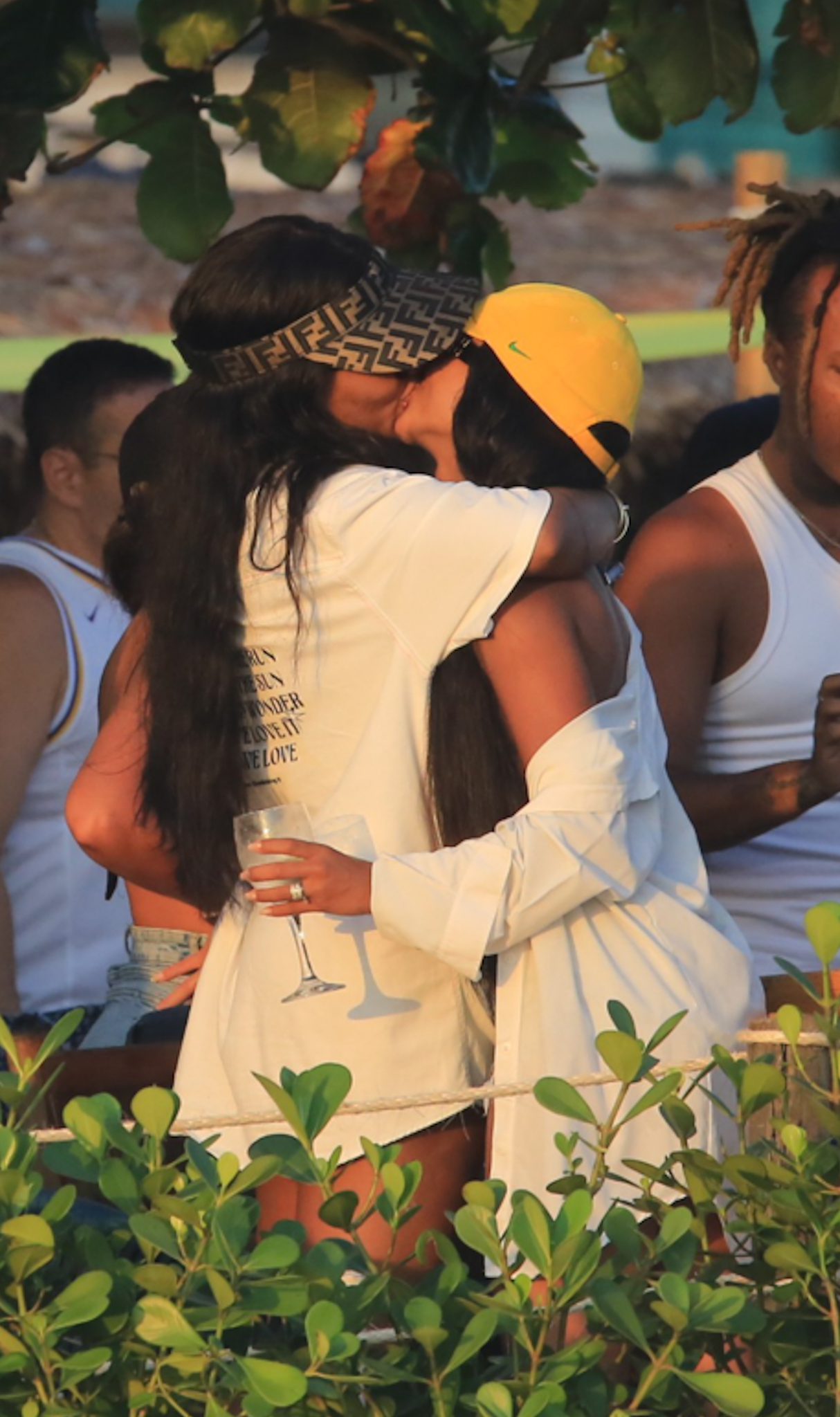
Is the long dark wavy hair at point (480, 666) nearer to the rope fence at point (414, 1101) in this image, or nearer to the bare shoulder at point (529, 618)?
the bare shoulder at point (529, 618)

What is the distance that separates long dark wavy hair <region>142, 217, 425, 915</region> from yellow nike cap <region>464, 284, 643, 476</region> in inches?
6.3

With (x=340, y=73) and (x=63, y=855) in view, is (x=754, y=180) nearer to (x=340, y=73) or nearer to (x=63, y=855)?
(x=340, y=73)

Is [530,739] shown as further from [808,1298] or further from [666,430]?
[666,430]

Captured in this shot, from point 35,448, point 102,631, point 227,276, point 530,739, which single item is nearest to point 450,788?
point 530,739

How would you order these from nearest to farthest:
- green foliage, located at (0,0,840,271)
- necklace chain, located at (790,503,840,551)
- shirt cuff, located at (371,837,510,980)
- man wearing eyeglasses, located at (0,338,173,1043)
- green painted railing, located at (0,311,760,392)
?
shirt cuff, located at (371,837,510,980) → necklace chain, located at (790,503,840,551) → green foliage, located at (0,0,840,271) → man wearing eyeglasses, located at (0,338,173,1043) → green painted railing, located at (0,311,760,392)

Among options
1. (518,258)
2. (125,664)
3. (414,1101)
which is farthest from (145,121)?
(518,258)

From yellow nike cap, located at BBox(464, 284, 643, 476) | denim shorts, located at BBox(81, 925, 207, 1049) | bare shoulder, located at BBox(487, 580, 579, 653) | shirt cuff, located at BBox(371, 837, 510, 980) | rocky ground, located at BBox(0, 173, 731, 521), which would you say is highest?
yellow nike cap, located at BBox(464, 284, 643, 476)

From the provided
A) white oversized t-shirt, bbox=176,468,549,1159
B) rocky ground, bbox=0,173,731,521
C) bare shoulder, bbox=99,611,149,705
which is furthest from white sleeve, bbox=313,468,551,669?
rocky ground, bbox=0,173,731,521

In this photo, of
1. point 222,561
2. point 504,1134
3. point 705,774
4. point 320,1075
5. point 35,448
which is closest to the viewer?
point 320,1075

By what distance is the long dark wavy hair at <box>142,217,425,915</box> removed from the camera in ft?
7.32

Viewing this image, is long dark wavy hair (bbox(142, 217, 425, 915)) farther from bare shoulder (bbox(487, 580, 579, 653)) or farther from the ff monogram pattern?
bare shoulder (bbox(487, 580, 579, 653))

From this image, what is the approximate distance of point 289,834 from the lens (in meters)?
2.10

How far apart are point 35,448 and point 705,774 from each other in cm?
214

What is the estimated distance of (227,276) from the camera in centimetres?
226
